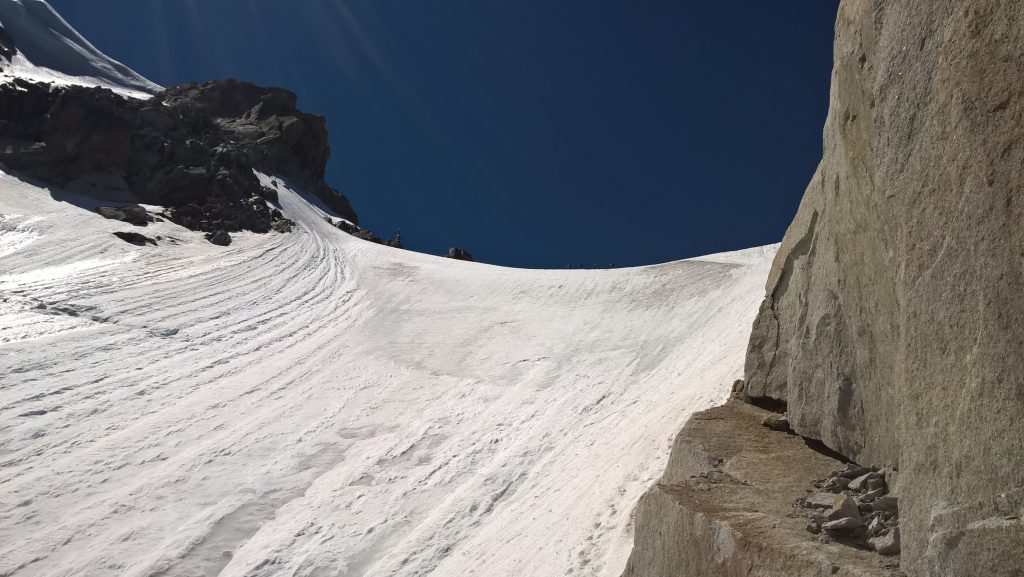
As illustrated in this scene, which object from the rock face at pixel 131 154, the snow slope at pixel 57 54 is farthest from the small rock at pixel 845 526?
the snow slope at pixel 57 54

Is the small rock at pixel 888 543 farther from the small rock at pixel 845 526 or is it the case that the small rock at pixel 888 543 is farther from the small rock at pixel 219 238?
the small rock at pixel 219 238

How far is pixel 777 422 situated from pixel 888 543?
2.75 metres

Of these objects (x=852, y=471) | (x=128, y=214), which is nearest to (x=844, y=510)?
(x=852, y=471)

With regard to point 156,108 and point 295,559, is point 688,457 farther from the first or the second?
point 156,108

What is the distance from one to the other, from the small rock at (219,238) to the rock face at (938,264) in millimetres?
27395

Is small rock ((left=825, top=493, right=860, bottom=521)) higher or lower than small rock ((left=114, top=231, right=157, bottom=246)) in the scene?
lower

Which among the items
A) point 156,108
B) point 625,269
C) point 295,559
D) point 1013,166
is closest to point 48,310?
point 295,559

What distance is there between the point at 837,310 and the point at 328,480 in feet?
26.2

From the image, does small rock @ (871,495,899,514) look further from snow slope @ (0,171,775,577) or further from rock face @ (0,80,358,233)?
rock face @ (0,80,358,233)

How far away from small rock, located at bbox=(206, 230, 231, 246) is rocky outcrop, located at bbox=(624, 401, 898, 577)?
25.9 meters

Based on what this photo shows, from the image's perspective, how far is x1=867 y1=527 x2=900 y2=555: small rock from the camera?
373 centimetres

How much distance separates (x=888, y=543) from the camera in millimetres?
3744

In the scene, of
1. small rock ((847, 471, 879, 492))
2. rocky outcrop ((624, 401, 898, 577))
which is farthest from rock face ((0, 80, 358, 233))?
small rock ((847, 471, 879, 492))

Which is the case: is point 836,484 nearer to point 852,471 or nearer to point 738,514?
point 852,471
